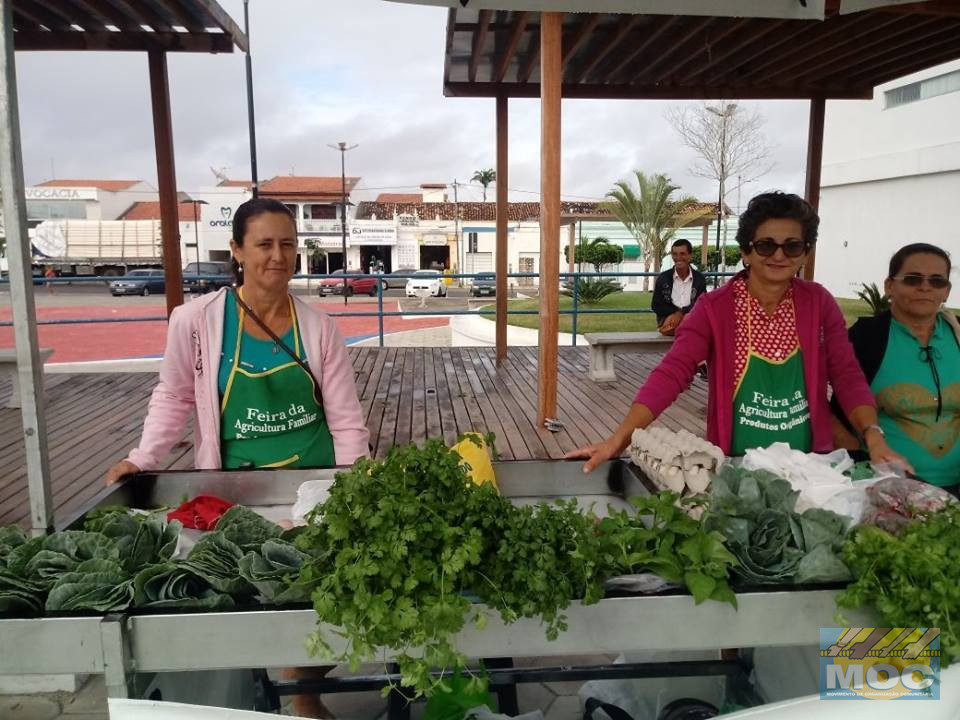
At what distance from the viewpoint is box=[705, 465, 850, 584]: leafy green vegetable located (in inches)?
50.0

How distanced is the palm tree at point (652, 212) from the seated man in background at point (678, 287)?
62.0ft

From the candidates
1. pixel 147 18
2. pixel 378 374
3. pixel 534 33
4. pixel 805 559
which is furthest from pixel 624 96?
pixel 805 559

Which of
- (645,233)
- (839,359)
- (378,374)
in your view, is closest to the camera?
(839,359)

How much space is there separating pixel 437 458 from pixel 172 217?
209 inches

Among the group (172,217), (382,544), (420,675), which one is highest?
(172,217)

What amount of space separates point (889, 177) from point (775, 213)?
76.9 feet

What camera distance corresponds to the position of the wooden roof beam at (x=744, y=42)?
5051 mm

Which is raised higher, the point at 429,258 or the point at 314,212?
the point at 314,212

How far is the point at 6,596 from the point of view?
1181 millimetres

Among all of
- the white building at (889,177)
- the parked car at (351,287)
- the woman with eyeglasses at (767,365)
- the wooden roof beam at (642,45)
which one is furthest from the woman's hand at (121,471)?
the parked car at (351,287)

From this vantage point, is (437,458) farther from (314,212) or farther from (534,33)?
(314,212)

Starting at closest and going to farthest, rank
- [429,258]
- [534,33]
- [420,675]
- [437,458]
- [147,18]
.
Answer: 1. [420,675]
2. [437,458]
3. [147,18]
4. [534,33]
5. [429,258]

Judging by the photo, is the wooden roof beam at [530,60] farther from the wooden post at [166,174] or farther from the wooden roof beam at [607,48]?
the wooden post at [166,174]

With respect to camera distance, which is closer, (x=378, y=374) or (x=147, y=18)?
(x=147, y=18)
